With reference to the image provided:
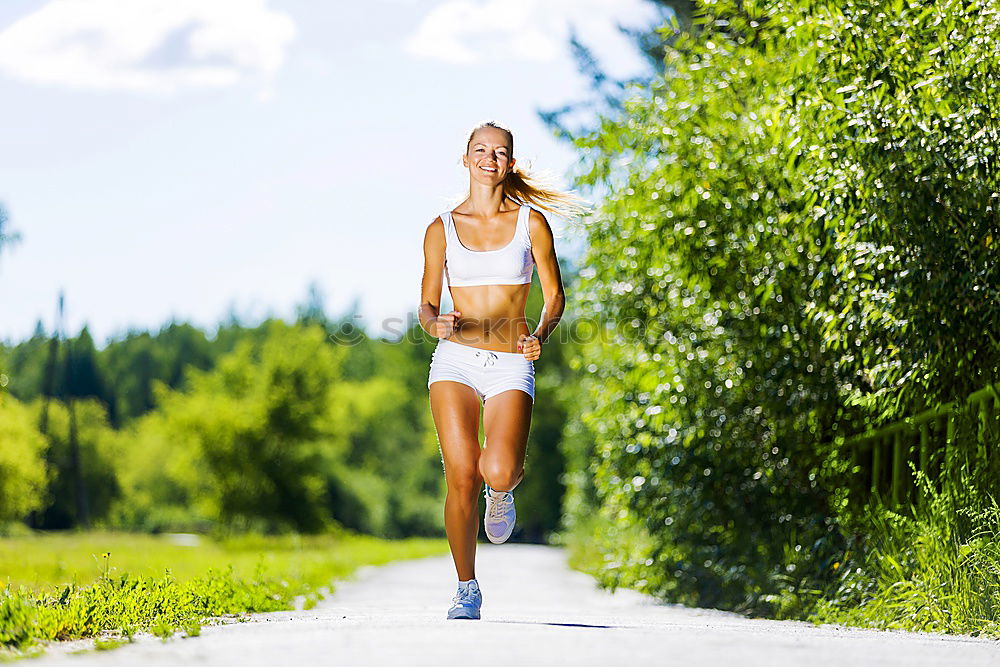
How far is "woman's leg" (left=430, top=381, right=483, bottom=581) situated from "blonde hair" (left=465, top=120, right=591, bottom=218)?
1.17m

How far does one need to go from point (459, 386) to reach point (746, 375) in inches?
212

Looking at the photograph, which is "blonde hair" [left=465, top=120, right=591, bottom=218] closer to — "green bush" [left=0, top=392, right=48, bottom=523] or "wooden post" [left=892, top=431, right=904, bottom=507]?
"wooden post" [left=892, top=431, right=904, bottom=507]

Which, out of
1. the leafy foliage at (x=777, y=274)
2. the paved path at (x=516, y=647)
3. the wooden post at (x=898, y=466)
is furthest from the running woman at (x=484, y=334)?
the wooden post at (x=898, y=466)

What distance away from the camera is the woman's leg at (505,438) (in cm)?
649

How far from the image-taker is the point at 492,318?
21.6 ft

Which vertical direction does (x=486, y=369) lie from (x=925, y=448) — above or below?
above

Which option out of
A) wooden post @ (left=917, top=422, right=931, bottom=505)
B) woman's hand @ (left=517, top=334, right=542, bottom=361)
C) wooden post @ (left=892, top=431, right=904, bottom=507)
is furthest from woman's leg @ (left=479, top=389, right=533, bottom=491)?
wooden post @ (left=892, top=431, right=904, bottom=507)

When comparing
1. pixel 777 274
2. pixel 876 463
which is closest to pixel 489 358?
pixel 777 274

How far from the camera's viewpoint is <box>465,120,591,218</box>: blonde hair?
694 cm

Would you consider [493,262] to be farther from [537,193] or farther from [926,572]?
[926,572]

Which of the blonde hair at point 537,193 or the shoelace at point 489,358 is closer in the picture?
the shoelace at point 489,358

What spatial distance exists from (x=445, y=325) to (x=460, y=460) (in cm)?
75

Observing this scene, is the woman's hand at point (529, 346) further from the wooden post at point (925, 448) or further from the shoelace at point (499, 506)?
the wooden post at point (925, 448)

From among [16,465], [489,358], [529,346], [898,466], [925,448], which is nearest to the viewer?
[529,346]
